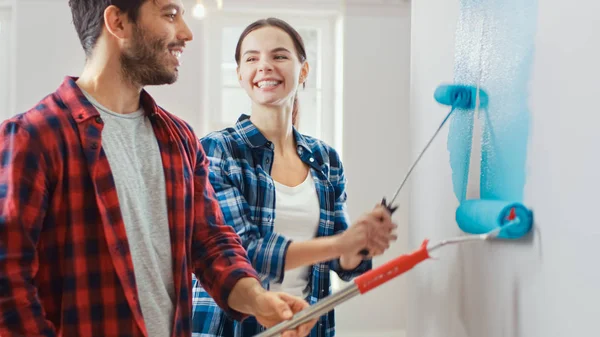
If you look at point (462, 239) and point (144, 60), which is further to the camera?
point (144, 60)

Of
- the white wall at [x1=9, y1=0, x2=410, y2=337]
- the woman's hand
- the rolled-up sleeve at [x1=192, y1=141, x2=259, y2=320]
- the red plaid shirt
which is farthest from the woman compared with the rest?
the white wall at [x1=9, y1=0, x2=410, y2=337]

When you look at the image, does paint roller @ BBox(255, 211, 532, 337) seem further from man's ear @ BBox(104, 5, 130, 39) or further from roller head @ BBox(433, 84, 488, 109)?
man's ear @ BBox(104, 5, 130, 39)

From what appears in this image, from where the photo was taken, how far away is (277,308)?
33.5 inches

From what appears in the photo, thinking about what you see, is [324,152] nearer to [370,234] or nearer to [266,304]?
[370,234]

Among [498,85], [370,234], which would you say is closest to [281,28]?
[370,234]

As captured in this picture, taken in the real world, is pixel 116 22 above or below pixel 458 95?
above

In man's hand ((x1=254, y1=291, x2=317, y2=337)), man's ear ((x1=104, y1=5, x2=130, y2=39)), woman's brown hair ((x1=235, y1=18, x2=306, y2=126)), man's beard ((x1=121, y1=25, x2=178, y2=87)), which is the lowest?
man's hand ((x1=254, y1=291, x2=317, y2=337))

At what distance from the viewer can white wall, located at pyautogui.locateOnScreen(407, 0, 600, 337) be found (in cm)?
60

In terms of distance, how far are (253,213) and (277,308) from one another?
0.33 metres

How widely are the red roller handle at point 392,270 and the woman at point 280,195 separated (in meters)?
0.33

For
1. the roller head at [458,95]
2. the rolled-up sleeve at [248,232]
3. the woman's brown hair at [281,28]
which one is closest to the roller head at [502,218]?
the roller head at [458,95]

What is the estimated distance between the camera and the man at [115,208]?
76cm

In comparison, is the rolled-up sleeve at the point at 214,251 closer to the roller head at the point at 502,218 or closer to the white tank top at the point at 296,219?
the white tank top at the point at 296,219

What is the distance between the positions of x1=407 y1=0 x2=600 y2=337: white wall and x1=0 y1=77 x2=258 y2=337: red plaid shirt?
42 centimetres
